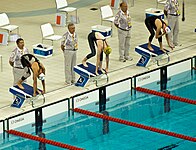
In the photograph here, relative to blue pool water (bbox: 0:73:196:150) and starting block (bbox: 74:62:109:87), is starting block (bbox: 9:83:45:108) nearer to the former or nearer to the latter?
blue pool water (bbox: 0:73:196:150)

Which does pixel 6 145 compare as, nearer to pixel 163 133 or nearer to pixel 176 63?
pixel 163 133

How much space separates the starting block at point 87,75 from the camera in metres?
21.2

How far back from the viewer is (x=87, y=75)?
2116 cm

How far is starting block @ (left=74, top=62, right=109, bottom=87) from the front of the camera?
2117 cm

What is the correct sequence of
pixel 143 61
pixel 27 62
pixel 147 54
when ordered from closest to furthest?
pixel 27 62
pixel 147 54
pixel 143 61

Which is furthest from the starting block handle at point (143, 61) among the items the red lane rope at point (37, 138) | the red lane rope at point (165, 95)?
the red lane rope at point (37, 138)

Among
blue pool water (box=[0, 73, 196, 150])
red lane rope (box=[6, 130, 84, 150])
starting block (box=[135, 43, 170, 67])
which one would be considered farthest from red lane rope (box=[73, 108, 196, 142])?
starting block (box=[135, 43, 170, 67])

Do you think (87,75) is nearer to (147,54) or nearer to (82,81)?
(82,81)

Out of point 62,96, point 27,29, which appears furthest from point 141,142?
point 27,29

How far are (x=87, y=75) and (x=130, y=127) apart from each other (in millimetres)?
1779

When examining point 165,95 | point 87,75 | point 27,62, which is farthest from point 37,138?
point 165,95

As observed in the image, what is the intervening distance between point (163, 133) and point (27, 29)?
7.21 metres

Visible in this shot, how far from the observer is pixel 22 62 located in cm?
2033

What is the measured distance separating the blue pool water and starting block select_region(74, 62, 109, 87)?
0.60 m
